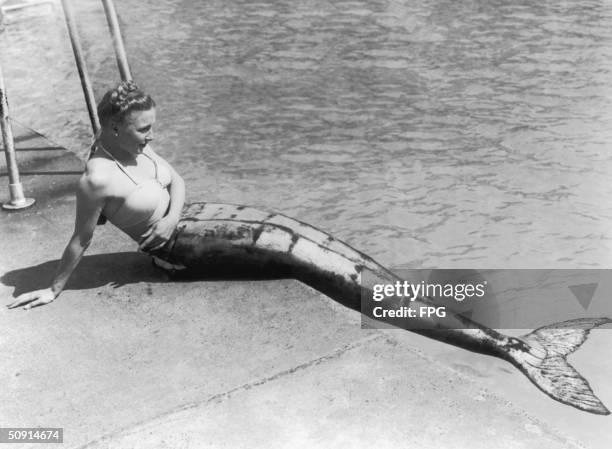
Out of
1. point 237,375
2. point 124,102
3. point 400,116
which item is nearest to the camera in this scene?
point 237,375

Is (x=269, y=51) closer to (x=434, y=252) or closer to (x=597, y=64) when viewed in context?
(x=597, y=64)

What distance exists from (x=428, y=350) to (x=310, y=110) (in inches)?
178

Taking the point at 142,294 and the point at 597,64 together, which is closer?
the point at 142,294

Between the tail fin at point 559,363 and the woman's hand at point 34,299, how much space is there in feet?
8.79

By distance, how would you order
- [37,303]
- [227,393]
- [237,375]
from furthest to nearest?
1. [37,303]
2. [237,375]
3. [227,393]

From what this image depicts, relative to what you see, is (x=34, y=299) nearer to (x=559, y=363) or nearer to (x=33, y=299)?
(x=33, y=299)

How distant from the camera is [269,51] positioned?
1107cm

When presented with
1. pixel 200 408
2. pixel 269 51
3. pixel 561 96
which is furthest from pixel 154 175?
pixel 269 51

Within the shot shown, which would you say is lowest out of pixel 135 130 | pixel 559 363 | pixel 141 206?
pixel 559 363

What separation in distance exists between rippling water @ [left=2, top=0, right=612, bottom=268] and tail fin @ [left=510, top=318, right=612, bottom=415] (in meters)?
1.60

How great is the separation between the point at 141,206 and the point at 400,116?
4694mm

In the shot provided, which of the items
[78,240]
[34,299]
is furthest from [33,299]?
[78,240]

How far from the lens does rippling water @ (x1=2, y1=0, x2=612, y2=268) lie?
6.91m

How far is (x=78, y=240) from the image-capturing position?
15.4 ft
